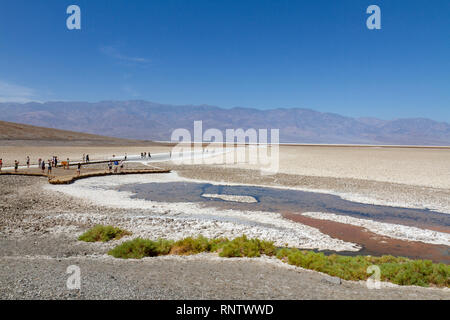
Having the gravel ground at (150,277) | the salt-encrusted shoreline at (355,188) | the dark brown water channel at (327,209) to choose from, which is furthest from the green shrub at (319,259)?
the salt-encrusted shoreline at (355,188)

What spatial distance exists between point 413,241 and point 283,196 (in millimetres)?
11487

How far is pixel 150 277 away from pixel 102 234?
5.20 metres

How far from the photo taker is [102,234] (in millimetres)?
12867

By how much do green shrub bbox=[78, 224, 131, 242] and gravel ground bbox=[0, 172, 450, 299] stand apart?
0.39 meters

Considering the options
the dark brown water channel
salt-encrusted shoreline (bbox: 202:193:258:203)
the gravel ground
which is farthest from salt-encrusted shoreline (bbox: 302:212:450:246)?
the gravel ground

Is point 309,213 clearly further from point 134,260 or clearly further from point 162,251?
point 134,260

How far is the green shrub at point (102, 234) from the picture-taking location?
41.6 feet

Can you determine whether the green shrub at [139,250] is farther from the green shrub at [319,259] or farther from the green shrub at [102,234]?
the green shrub at [102,234]

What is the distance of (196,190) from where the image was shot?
26875 mm

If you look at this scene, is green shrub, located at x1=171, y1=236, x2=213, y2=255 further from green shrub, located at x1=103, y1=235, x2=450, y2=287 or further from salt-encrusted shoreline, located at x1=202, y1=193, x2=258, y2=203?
salt-encrusted shoreline, located at x1=202, y1=193, x2=258, y2=203

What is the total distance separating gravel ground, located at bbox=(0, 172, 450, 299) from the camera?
7.54 m
